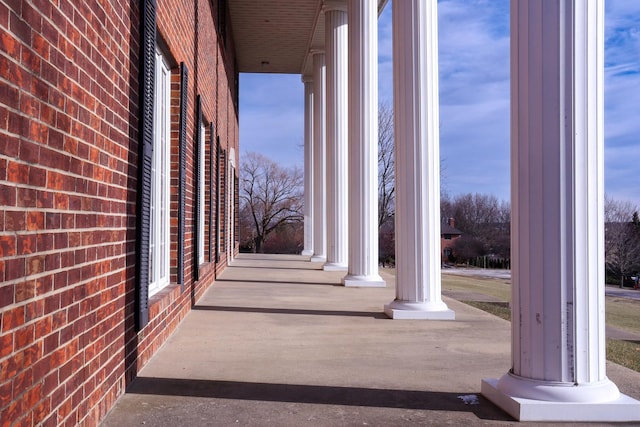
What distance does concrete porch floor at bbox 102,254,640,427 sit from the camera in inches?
157

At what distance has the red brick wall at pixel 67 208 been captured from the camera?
231 cm

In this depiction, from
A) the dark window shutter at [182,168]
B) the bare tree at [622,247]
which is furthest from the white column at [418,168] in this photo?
the bare tree at [622,247]

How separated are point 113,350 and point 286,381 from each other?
56.2 inches

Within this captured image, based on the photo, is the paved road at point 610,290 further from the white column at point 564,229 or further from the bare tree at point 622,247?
the white column at point 564,229

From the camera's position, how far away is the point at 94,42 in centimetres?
345

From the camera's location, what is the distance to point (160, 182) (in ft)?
21.4

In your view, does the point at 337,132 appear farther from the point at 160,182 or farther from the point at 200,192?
the point at 160,182

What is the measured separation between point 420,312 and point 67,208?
568cm

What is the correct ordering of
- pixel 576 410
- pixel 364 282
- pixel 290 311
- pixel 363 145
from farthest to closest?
pixel 364 282 → pixel 363 145 → pixel 290 311 → pixel 576 410

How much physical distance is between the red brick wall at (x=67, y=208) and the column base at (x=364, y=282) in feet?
23.3

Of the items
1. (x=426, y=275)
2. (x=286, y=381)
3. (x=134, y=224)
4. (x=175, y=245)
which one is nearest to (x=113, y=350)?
(x=134, y=224)

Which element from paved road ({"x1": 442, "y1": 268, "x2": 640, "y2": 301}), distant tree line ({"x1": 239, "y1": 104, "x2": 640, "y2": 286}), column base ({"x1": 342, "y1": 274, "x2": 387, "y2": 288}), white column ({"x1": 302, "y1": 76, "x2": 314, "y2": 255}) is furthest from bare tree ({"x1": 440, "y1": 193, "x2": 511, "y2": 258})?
column base ({"x1": 342, "y1": 274, "x2": 387, "y2": 288})

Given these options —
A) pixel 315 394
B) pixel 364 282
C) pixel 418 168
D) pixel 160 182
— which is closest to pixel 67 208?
pixel 315 394

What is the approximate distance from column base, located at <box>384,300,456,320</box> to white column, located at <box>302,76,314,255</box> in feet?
55.8
